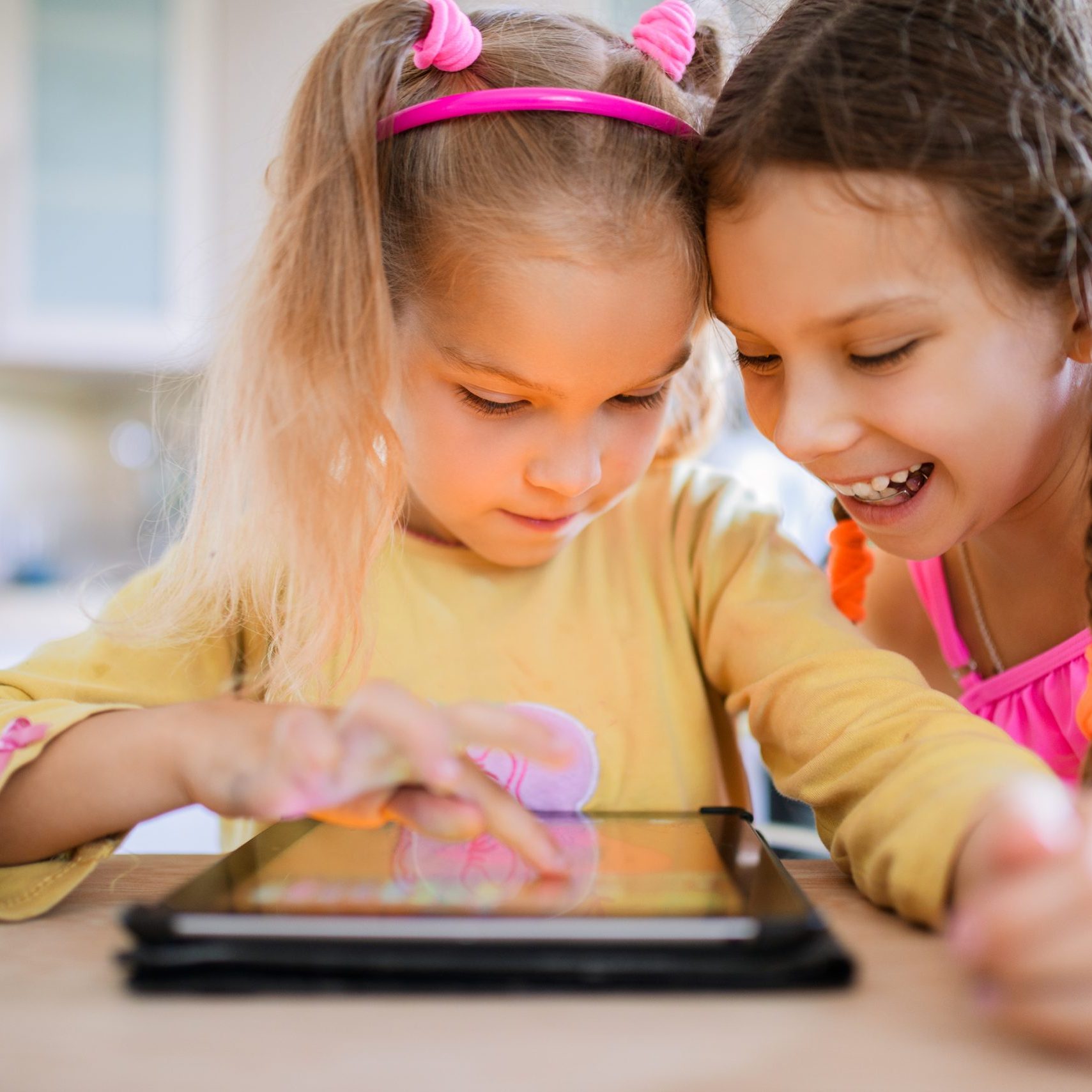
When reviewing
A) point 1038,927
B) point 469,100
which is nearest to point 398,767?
point 1038,927

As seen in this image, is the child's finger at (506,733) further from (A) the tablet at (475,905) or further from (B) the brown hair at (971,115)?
(B) the brown hair at (971,115)

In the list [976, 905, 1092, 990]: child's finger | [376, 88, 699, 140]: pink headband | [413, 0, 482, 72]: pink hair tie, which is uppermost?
[413, 0, 482, 72]: pink hair tie

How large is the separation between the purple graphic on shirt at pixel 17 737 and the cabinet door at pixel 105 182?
192 cm

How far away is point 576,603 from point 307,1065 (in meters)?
0.58

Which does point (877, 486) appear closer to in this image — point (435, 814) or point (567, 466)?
point (567, 466)

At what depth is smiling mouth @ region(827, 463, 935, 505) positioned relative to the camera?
77 centimetres

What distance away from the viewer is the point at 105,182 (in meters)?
2.49

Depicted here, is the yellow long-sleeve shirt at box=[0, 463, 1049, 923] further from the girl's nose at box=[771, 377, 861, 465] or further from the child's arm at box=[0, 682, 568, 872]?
the girl's nose at box=[771, 377, 861, 465]

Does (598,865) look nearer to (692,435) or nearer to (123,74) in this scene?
(692,435)

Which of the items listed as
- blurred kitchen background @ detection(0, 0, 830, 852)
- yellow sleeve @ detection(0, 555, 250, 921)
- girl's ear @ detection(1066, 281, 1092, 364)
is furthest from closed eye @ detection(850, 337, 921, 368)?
blurred kitchen background @ detection(0, 0, 830, 852)

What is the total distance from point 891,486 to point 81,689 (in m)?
0.56

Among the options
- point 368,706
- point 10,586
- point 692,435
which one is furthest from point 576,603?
point 10,586

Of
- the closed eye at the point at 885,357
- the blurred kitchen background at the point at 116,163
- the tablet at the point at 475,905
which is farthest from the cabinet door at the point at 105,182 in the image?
the tablet at the point at 475,905

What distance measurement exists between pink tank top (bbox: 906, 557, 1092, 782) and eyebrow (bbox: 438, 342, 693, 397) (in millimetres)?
381
